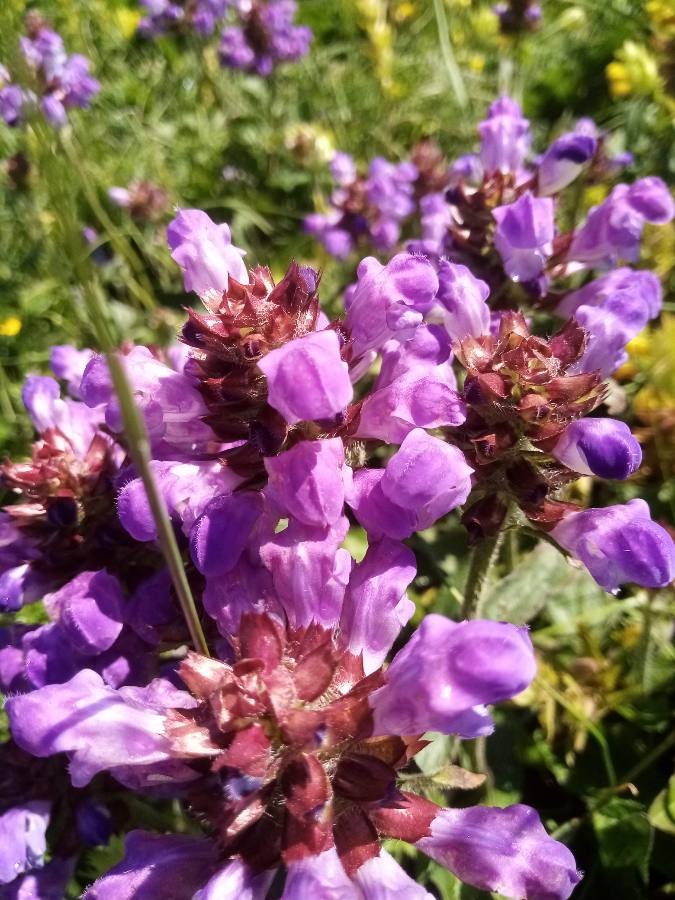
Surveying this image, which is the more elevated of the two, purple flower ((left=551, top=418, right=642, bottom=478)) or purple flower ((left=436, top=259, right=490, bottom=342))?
purple flower ((left=436, top=259, right=490, bottom=342))

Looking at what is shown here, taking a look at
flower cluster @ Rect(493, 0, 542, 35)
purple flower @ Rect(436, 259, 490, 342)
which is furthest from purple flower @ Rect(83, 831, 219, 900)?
flower cluster @ Rect(493, 0, 542, 35)

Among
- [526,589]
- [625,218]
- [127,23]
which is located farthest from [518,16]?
[127,23]

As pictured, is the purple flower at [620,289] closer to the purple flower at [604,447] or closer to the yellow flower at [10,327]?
the purple flower at [604,447]

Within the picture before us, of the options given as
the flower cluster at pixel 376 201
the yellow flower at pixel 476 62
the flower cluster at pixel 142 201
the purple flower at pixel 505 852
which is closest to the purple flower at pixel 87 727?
the purple flower at pixel 505 852

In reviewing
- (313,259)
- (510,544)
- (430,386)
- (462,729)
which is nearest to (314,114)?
(313,259)

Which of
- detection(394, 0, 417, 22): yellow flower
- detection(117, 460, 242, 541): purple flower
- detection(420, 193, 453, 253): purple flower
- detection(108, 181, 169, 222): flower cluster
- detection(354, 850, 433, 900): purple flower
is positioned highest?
detection(394, 0, 417, 22): yellow flower

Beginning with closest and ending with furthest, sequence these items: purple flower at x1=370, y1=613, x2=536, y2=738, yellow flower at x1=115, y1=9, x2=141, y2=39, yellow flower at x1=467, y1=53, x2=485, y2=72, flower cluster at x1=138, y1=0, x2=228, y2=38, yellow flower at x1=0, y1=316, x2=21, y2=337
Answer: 1. purple flower at x1=370, y1=613, x2=536, y2=738
2. yellow flower at x1=0, y1=316, x2=21, y2=337
3. flower cluster at x1=138, y1=0, x2=228, y2=38
4. yellow flower at x1=467, y1=53, x2=485, y2=72
5. yellow flower at x1=115, y1=9, x2=141, y2=39

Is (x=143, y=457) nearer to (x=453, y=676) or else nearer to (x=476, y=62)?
(x=453, y=676)

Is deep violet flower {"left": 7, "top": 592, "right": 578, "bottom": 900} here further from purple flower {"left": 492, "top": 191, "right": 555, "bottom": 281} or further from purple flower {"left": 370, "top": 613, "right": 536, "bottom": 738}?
purple flower {"left": 492, "top": 191, "right": 555, "bottom": 281}
